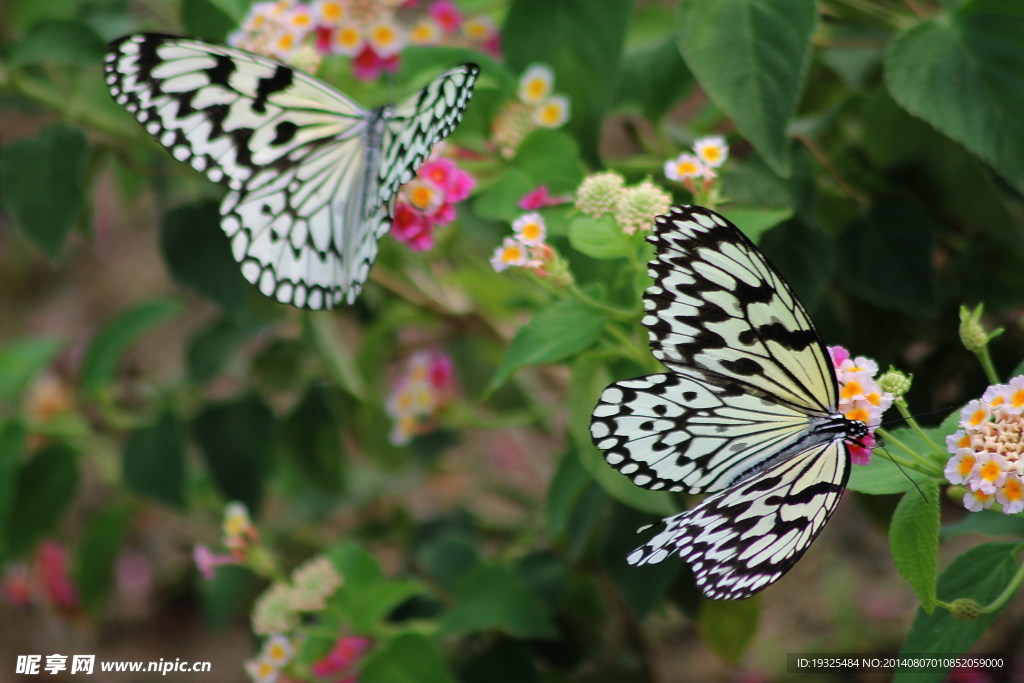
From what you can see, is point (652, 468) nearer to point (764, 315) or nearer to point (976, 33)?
point (764, 315)

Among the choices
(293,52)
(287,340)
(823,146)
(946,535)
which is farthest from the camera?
(287,340)

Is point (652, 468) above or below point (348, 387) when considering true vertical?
above

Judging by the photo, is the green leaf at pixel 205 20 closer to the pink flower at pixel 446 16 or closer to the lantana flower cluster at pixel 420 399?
the pink flower at pixel 446 16

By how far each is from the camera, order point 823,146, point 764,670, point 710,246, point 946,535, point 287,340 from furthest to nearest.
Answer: point 764,670, point 287,340, point 823,146, point 946,535, point 710,246

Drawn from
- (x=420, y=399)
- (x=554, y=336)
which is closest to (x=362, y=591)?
(x=420, y=399)

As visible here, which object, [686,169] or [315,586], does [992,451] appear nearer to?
[686,169]

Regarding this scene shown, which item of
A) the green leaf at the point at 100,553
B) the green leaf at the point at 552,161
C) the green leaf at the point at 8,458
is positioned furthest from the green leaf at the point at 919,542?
the green leaf at the point at 100,553

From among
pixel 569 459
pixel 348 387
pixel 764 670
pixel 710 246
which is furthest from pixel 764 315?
pixel 764 670
